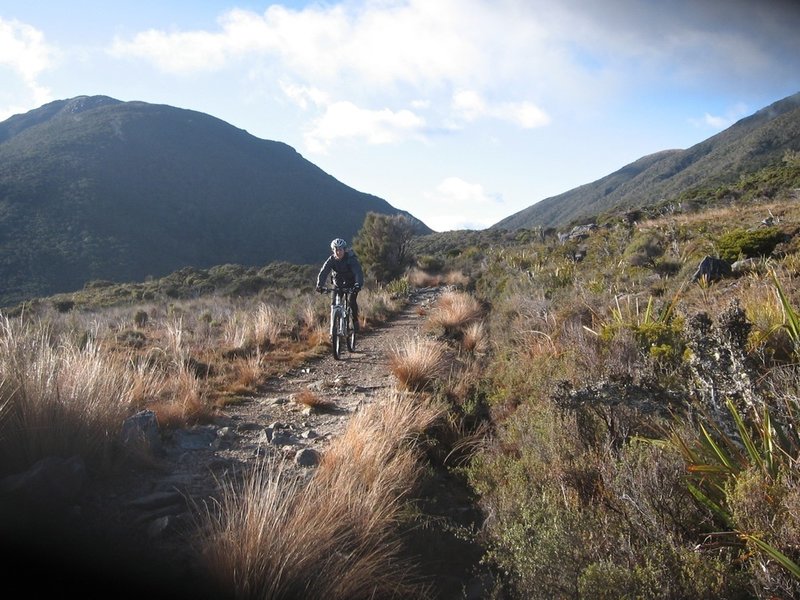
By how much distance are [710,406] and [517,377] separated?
2326 mm

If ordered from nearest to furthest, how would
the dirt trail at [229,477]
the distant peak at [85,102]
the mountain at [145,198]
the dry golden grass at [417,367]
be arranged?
the dirt trail at [229,477] < the dry golden grass at [417,367] < the mountain at [145,198] < the distant peak at [85,102]

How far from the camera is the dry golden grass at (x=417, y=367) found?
5.87 metres

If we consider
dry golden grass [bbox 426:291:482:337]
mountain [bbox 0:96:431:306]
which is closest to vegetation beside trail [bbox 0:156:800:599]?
dry golden grass [bbox 426:291:482:337]

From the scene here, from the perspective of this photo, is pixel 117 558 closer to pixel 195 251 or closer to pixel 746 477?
pixel 746 477

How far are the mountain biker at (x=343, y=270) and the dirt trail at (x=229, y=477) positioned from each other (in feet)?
7.00

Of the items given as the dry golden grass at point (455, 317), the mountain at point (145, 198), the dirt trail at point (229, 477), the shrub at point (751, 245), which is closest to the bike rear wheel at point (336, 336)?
the dirt trail at point (229, 477)

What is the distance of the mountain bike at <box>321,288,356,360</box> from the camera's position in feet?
26.2

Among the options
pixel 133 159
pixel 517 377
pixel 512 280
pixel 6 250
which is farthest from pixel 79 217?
pixel 517 377

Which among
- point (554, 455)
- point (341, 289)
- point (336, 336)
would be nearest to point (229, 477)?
point (554, 455)

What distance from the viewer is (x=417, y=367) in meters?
6.03

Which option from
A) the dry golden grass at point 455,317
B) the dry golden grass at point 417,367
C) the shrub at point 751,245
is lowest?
the dry golden grass at point 417,367

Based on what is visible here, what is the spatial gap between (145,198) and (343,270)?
61.0 m

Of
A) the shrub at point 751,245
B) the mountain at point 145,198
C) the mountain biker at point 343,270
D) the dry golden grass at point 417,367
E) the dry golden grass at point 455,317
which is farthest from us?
the mountain at point 145,198

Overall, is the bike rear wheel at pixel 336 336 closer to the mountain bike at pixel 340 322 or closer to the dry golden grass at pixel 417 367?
the mountain bike at pixel 340 322
